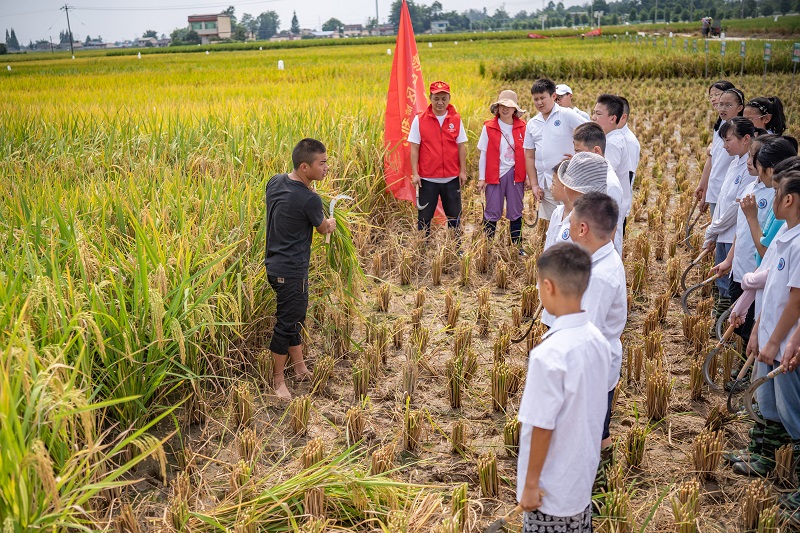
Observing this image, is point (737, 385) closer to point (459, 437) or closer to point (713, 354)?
point (713, 354)

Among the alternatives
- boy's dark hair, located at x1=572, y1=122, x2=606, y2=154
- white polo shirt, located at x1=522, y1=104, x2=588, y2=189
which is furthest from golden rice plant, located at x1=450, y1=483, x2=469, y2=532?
white polo shirt, located at x1=522, y1=104, x2=588, y2=189

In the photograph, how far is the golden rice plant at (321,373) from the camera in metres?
4.46

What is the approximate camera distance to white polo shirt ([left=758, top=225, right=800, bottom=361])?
3.18 meters

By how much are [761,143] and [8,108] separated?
9583mm

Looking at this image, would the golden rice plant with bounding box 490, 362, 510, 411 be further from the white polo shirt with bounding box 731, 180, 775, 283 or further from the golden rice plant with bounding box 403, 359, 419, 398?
the white polo shirt with bounding box 731, 180, 775, 283

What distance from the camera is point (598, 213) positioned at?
9.78ft

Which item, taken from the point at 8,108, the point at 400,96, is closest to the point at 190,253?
the point at 400,96

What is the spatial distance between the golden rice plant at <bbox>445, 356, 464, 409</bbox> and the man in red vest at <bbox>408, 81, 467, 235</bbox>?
8.95 feet

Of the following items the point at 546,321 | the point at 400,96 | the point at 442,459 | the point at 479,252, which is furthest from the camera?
the point at 400,96

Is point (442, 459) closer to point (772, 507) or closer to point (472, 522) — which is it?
point (472, 522)

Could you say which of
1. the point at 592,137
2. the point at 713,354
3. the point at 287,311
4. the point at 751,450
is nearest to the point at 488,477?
the point at 751,450

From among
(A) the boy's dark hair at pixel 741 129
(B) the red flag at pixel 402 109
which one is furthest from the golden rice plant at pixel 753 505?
(B) the red flag at pixel 402 109

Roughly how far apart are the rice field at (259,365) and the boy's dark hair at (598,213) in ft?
3.89

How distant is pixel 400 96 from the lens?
7.93 meters
